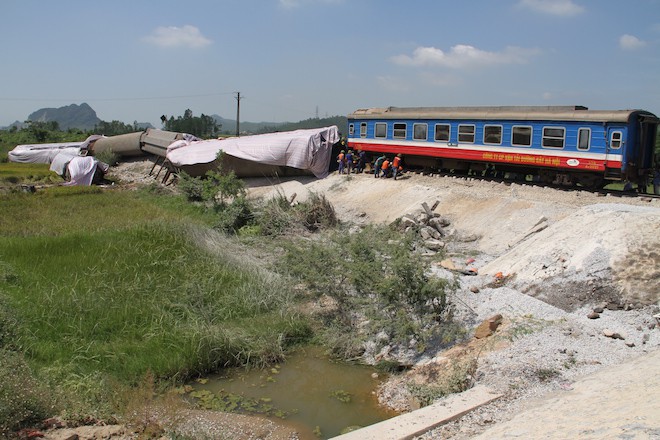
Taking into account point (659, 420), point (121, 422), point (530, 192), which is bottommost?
point (121, 422)

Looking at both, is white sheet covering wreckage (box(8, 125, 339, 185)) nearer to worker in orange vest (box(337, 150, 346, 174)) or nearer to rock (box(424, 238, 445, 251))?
worker in orange vest (box(337, 150, 346, 174))

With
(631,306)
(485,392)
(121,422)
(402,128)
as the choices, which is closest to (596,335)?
(631,306)

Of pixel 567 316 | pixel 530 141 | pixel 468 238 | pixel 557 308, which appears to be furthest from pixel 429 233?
pixel 567 316

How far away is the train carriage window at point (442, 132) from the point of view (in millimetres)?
18962

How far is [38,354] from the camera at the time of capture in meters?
7.52

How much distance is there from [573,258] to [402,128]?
1248cm

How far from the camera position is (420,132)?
19984 millimetres

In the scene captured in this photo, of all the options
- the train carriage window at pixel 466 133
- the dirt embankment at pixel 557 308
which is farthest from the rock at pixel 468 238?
the train carriage window at pixel 466 133

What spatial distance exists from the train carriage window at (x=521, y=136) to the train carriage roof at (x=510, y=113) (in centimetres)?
28

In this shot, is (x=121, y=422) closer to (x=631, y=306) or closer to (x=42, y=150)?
(x=631, y=306)

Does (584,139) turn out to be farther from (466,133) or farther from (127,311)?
(127,311)

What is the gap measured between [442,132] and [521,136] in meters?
3.23

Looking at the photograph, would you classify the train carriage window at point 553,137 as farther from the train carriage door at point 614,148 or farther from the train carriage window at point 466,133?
the train carriage window at point 466,133

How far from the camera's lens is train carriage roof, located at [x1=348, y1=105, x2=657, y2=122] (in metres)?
14.7
